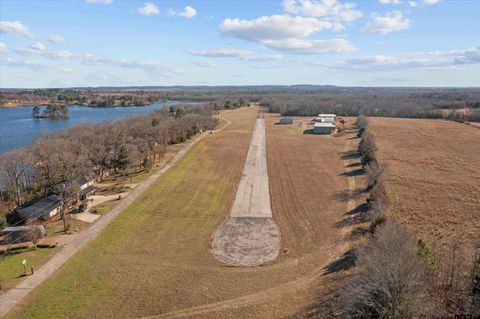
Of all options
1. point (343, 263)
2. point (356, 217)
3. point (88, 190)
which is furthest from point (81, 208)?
point (356, 217)

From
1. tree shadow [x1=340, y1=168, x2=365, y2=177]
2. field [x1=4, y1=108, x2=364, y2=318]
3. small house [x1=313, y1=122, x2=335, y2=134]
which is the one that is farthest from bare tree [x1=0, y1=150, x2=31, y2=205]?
small house [x1=313, y1=122, x2=335, y2=134]

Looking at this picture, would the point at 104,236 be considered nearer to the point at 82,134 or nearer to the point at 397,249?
the point at 397,249

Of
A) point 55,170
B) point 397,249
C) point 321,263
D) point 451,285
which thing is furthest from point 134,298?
point 55,170

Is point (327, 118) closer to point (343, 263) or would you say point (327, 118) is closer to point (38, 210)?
point (343, 263)

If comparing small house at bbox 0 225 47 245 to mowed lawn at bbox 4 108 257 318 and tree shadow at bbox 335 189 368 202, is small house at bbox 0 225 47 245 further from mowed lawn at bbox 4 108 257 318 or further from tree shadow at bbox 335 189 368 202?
tree shadow at bbox 335 189 368 202

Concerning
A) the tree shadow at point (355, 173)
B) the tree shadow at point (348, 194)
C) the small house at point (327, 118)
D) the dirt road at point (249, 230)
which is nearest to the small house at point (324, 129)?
the small house at point (327, 118)

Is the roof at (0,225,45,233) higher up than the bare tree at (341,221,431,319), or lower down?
lower down
